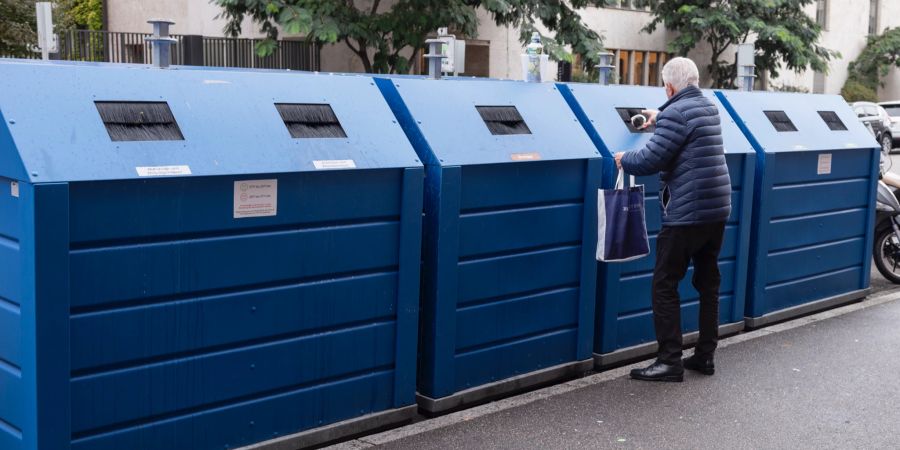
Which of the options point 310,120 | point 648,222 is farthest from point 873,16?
point 310,120

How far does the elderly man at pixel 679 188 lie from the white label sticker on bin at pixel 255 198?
7.01ft

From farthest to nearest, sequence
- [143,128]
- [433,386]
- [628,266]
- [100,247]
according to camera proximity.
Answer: [628,266]
[433,386]
[143,128]
[100,247]

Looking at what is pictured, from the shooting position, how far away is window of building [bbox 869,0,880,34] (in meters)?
35.5

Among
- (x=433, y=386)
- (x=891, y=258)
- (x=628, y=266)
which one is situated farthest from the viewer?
(x=891, y=258)

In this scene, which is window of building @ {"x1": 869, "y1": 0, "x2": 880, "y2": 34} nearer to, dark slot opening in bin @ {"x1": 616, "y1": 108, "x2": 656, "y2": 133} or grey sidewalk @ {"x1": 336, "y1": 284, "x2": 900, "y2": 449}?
grey sidewalk @ {"x1": 336, "y1": 284, "x2": 900, "y2": 449}

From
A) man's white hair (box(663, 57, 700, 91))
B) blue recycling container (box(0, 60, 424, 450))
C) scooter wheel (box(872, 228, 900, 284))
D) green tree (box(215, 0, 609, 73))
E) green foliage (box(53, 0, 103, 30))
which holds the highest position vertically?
green foliage (box(53, 0, 103, 30))

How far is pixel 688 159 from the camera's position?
5562 millimetres

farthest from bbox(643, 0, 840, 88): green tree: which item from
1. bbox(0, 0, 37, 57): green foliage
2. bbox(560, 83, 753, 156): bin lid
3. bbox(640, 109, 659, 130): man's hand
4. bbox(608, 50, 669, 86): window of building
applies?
bbox(640, 109, 659, 130): man's hand

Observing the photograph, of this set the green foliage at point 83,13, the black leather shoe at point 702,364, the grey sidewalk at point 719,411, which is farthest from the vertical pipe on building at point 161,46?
the green foliage at point 83,13

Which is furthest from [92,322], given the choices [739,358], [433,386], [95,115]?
[739,358]

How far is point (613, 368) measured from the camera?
6.09 metres

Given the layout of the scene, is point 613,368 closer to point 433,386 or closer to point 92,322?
point 433,386

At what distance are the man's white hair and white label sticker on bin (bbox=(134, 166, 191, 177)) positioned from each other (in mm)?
2877

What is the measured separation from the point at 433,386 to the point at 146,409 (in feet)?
4.97
